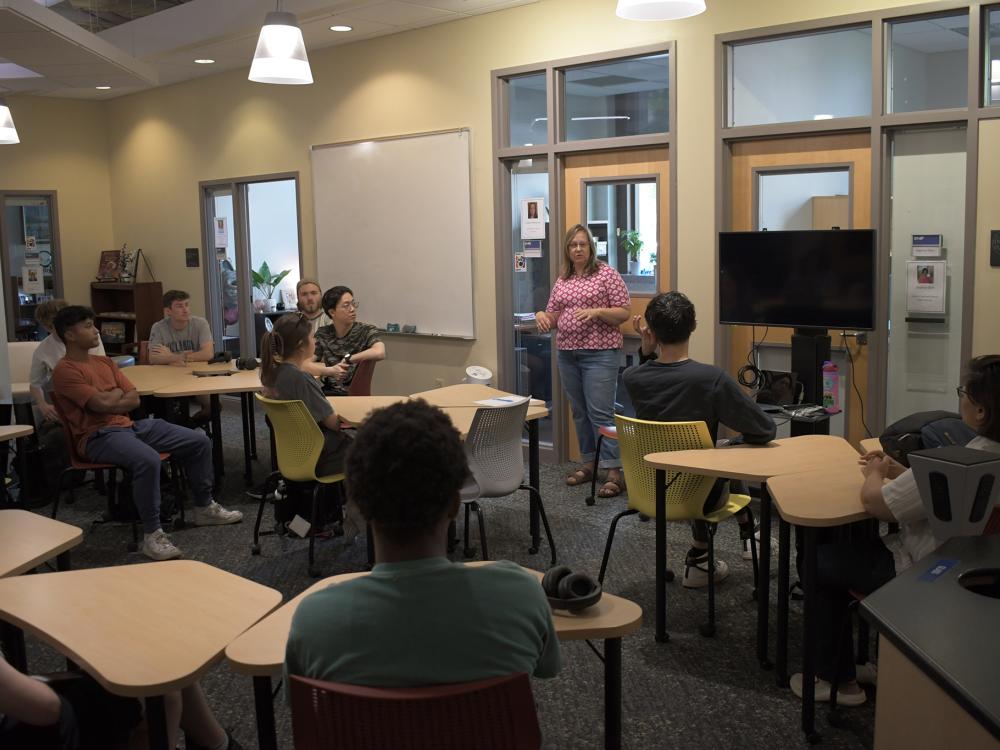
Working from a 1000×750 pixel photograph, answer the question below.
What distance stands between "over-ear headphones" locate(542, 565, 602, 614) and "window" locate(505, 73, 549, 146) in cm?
450

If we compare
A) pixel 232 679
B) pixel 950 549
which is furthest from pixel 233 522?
Result: pixel 950 549

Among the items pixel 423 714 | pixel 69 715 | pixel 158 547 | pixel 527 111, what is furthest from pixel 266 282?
pixel 423 714

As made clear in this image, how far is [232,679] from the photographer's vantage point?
341cm

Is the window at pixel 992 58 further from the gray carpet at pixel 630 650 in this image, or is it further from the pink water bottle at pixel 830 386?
the gray carpet at pixel 630 650

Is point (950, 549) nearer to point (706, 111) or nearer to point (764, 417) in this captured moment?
point (764, 417)

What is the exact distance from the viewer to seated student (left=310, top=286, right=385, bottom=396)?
567 cm

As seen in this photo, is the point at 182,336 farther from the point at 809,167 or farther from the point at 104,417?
the point at 809,167

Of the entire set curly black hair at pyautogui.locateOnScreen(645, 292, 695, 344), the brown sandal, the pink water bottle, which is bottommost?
the brown sandal

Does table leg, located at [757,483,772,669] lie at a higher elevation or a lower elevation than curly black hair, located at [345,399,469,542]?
lower

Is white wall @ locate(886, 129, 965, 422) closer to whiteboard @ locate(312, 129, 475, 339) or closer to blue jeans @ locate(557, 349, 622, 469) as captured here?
blue jeans @ locate(557, 349, 622, 469)

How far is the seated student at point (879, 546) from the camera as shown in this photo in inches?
106

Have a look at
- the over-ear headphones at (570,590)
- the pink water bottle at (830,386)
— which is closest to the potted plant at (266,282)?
the pink water bottle at (830,386)

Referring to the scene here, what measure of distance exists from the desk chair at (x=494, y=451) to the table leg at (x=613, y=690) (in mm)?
1880

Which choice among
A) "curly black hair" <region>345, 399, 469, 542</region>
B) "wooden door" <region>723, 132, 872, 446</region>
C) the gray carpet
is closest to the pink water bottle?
"wooden door" <region>723, 132, 872, 446</region>
